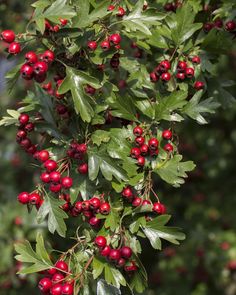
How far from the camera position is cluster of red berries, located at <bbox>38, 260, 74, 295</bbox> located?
6.30 feet

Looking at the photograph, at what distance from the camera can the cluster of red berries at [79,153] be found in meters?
2.02

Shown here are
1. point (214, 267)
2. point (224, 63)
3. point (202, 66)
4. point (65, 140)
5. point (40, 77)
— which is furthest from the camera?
point (224, 63)

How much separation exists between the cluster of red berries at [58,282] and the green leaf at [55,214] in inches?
4.6

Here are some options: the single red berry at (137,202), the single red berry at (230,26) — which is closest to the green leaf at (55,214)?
the single red berry at (137,202)

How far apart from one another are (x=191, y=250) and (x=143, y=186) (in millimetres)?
2840

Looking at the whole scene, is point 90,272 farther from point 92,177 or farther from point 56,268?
point 92,177

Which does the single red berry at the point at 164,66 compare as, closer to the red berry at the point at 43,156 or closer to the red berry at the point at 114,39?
the red berry at the point at 114,39

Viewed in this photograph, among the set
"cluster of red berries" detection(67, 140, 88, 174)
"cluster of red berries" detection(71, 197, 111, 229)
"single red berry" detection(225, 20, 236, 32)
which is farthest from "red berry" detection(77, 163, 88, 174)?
"single red berry" detection(225, 20, 236, 32)

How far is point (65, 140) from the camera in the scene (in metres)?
2.13

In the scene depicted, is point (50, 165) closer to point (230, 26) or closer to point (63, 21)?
point (63, 21)

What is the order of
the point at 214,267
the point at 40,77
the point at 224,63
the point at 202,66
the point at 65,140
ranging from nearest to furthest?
the point at 40,77 < the point at 65,140 < the point at 202,66 < the point at 214,267 < the point at 224,63

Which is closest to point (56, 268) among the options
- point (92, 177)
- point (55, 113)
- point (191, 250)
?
point (92, 177)

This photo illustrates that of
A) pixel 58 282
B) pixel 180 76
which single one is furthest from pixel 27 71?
pixel 58 282

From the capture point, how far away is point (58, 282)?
1974 mm
